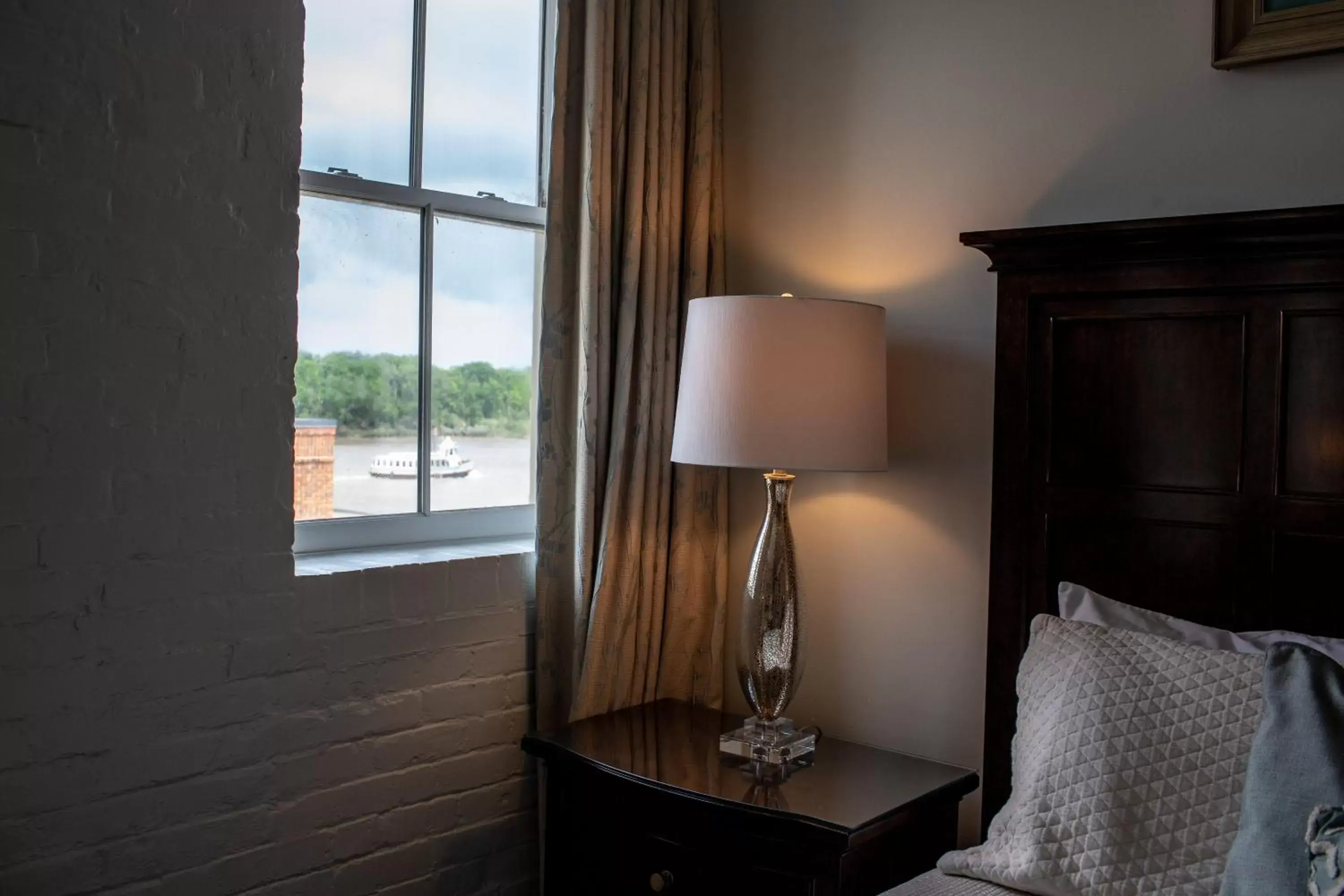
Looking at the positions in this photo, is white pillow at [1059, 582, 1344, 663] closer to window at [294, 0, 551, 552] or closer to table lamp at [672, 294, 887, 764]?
table lamp at [672, 294, 887, 764]

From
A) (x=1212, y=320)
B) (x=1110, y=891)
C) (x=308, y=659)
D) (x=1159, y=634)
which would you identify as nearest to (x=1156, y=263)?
(x=1212, y=320)

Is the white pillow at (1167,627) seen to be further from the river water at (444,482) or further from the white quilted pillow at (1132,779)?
the river water at (444,482)

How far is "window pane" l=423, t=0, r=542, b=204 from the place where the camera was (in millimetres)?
2496

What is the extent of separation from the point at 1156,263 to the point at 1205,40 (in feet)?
1.42

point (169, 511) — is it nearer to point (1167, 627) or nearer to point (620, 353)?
point (620, 353)

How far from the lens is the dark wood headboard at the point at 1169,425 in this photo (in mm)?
1952

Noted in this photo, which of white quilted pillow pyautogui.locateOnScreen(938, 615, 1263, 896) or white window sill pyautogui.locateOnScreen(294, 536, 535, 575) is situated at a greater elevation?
white window sill pyautogui.locateOnScreen(294, 536, 535, 575)

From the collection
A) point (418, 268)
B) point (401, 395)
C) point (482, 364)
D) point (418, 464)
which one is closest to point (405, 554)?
point (418, 464)

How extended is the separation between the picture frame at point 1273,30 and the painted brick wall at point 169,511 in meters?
1.67

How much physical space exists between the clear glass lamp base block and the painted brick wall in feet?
2.13

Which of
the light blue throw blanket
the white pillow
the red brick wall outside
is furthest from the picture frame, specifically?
the red brick wall outside

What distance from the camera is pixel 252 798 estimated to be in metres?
2.09

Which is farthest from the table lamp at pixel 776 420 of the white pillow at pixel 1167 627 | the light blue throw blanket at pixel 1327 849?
the light blue throw blanket at pixel 1327 849

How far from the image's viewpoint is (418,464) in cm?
250
